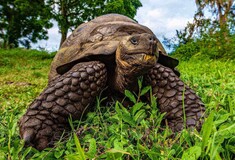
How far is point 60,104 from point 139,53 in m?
0.56

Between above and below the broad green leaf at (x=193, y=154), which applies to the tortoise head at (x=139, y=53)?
above

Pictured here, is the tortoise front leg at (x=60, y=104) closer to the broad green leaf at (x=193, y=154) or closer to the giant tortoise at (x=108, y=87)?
the giant tortoise at (x=108, y=87)

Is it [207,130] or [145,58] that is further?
[145,58]

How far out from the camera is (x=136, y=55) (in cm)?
187

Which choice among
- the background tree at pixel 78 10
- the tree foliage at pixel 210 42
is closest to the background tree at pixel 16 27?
the background tree at pixel 78 10

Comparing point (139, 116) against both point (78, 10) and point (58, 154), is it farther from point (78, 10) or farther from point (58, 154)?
point (78, 10)

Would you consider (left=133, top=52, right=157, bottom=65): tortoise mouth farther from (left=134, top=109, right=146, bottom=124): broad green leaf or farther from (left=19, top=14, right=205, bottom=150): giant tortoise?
(left=134, top=109, right=146, bottom=124): broad green leaf

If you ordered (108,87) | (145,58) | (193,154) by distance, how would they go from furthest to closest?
1. (108,87)
2. (145,58)
3. (193,154)

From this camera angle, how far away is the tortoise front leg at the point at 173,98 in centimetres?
211

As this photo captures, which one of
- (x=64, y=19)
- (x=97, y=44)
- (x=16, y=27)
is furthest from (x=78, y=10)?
(x=97, y=44)

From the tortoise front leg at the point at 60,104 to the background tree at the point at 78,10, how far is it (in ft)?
51.8

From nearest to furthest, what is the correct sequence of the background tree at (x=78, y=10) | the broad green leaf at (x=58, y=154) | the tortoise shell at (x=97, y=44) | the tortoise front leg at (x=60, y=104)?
the broad green leaf at (x=58, y=154) → the tortoise front leg at (x=60, y=104) → the tortoise shell at (x=97, y=44) → the background tree at (x=78, y=10)

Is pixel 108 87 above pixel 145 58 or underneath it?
underneath

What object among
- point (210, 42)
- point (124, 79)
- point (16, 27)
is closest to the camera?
point (124, 79)
